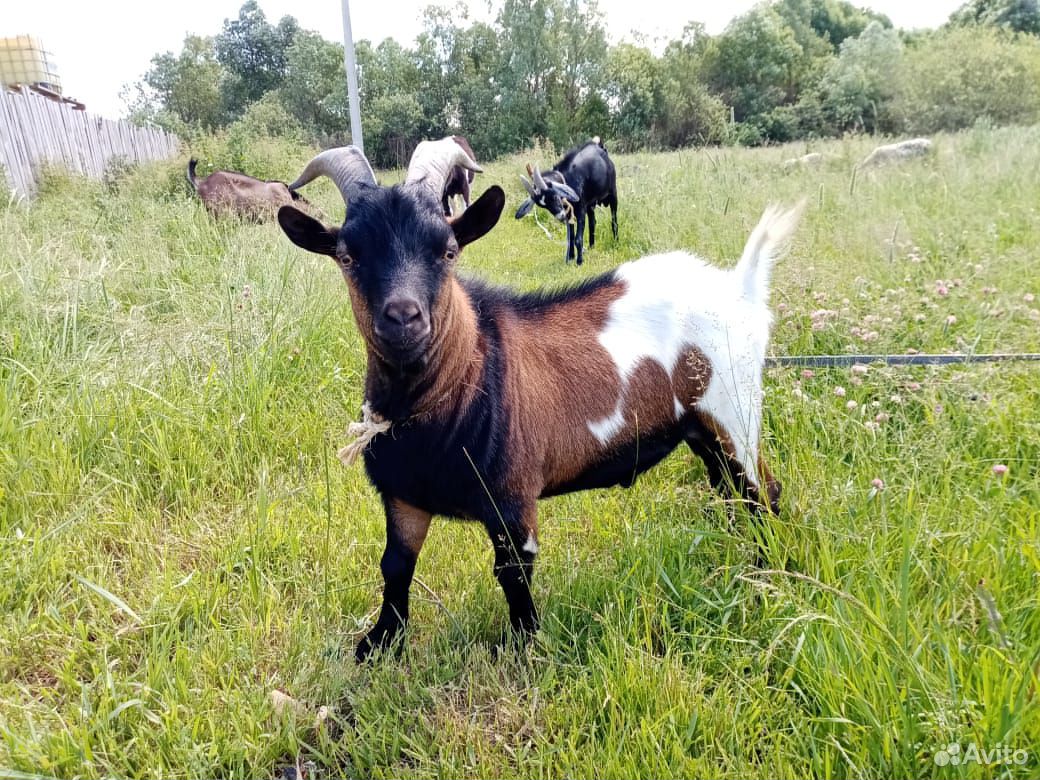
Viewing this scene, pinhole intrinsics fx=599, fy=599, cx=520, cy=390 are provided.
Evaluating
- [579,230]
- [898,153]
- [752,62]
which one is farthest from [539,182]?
[752,62]

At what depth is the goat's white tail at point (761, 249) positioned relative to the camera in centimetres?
259

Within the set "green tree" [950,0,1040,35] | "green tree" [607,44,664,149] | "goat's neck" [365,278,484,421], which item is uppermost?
"green tree" [950,0,1040,35]

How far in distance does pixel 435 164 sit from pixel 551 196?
22.0ft

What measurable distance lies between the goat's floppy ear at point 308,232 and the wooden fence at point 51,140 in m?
7.10

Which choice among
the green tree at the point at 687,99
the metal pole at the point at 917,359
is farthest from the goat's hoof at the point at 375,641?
the green tree at the point at 687,99

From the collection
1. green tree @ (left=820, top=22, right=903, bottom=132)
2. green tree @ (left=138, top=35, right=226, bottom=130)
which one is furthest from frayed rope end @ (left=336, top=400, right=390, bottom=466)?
green tree @ (left=138, top=35, right=226, bottom=130)

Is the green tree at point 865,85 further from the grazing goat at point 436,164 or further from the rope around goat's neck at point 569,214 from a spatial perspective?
the grazing goat at point 436,164

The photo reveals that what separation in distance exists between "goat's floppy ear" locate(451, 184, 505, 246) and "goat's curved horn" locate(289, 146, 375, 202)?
0.34m

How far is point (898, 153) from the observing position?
33.5ft

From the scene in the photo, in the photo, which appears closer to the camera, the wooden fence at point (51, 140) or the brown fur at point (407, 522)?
the brown fur at point (407, 522)

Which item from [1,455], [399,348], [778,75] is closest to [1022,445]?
[399,348]

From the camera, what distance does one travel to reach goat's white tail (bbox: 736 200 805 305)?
2.59 meters

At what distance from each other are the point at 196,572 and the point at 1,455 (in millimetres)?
1174

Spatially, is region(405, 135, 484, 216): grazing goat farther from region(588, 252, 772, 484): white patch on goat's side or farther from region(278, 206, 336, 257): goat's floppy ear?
region(588, 252, 772, 484): white patch on goat's side
